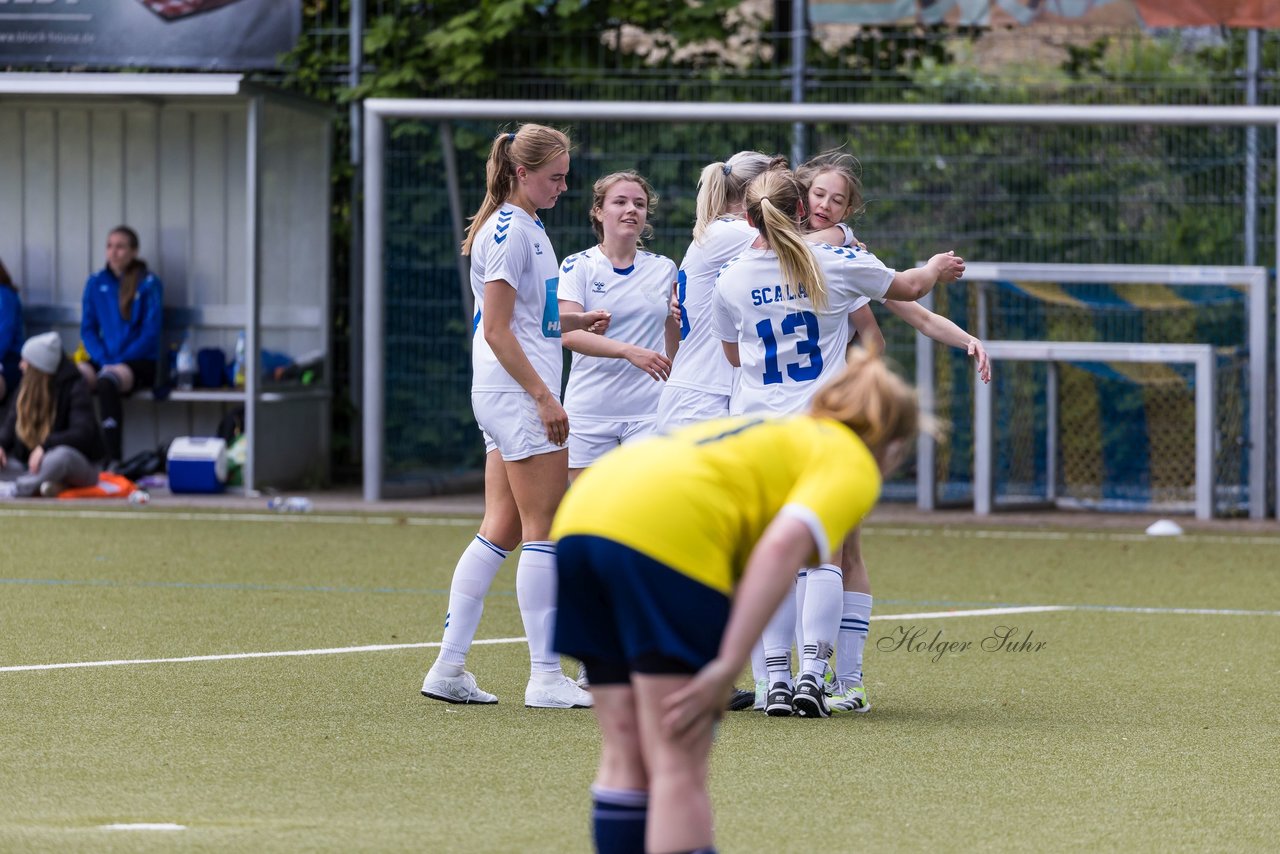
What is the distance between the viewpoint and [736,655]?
3129 mm

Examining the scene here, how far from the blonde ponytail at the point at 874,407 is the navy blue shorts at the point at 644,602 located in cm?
38

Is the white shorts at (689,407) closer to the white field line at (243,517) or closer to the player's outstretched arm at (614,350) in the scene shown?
the player's outstretched arm at (614,350)

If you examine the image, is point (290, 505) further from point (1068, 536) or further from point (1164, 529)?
point (1164, 529)

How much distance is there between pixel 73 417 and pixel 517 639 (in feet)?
21.7

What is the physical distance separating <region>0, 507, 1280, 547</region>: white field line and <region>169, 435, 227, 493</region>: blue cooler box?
91cm

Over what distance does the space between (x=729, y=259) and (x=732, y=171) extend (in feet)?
1.03

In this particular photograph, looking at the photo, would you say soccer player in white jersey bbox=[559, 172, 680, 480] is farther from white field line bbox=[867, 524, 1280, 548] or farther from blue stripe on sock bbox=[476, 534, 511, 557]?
white field line bbox=[867, 524, 1280, 548]

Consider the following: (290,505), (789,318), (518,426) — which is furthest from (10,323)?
(789,318)

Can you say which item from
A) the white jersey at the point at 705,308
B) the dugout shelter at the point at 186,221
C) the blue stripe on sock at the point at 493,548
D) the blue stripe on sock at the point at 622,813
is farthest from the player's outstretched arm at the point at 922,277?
the dugout shelter at the point at 186,221

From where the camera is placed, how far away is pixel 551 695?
20.1 ft

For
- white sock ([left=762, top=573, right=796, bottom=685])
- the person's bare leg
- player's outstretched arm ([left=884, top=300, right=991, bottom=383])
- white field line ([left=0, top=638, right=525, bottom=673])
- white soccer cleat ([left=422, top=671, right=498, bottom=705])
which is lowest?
white field line ([left=0, top=638, right=525, bottom=673])

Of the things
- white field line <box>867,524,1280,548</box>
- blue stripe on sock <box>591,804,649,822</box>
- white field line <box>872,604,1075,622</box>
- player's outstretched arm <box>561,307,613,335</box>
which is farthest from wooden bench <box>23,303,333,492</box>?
blue stripe on sock <box>591,804,649,822</box>

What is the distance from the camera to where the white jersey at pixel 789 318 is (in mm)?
5961

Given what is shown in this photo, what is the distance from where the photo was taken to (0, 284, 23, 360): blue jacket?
45.9 ft
